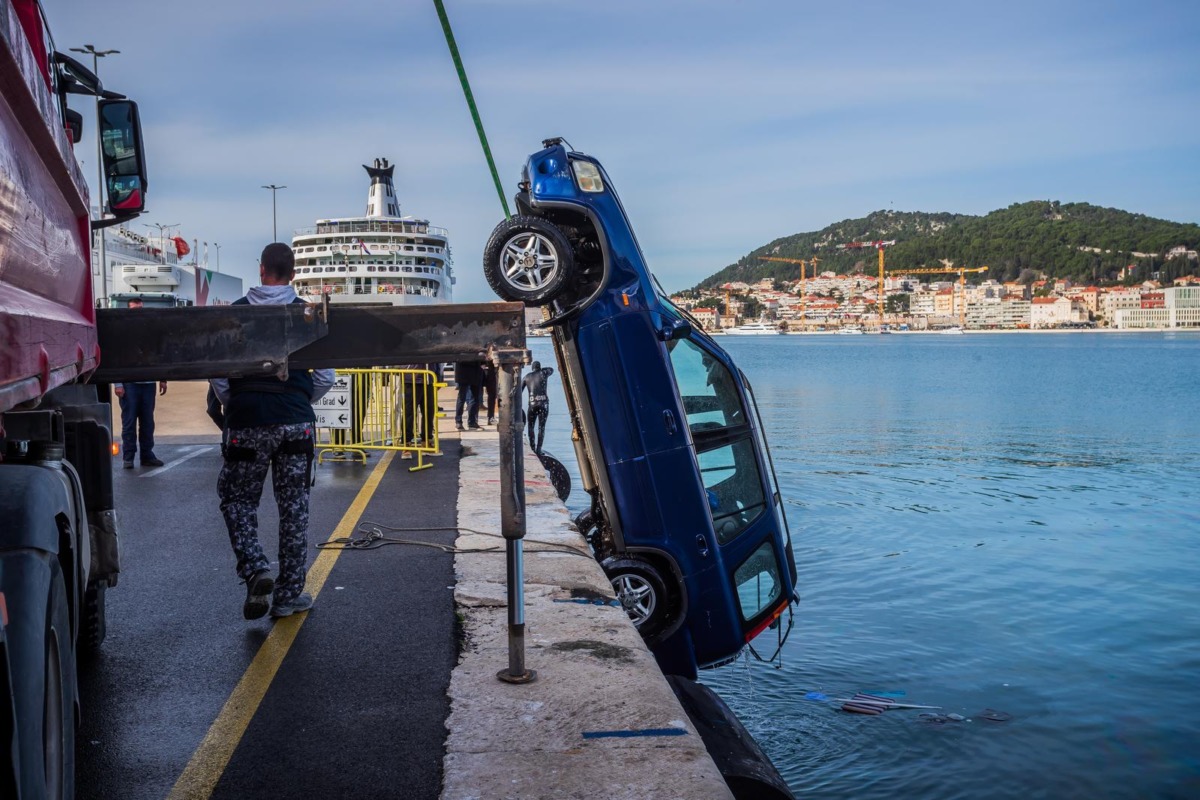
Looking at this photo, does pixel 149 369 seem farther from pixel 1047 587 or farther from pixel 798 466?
pixel 798 466

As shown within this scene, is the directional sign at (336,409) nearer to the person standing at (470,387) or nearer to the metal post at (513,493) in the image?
the person standing at (470,387)

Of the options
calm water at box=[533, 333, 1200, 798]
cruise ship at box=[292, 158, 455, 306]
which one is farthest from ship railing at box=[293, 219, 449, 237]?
calm water at box=[533, 333, 1200, 798]

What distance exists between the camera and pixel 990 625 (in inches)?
Answer: 439

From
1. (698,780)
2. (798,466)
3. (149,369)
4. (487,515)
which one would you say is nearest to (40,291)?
(149,369)

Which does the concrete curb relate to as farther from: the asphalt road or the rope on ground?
the rope on ground

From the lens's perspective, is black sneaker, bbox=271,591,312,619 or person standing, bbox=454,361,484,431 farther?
person standing, bbox=454,361,484,431

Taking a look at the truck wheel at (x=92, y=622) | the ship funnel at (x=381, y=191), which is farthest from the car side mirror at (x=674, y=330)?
the ship funnel at (x=381, y=191)

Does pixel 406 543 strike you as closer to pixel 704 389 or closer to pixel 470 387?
pixel 704 389

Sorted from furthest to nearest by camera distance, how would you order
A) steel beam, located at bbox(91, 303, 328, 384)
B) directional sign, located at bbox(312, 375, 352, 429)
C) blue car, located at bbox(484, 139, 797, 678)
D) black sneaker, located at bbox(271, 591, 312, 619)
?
directional sign, located at bbox(312, 375, 352, 429) < blue car, located at bbox(484, 139, 797, 678) < black sneaker, located at bbox(271, 591, 312, 619) < steel beam, located at bbox(91, 303, 328, 384)

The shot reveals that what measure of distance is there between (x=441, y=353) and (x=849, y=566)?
1020 centimetres

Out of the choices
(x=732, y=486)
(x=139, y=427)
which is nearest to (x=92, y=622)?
(x=732, y=486)

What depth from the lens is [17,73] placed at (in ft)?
8.67

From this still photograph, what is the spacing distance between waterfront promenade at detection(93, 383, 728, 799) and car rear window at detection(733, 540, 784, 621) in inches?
51.8

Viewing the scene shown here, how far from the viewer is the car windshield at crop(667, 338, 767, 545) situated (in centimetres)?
777
